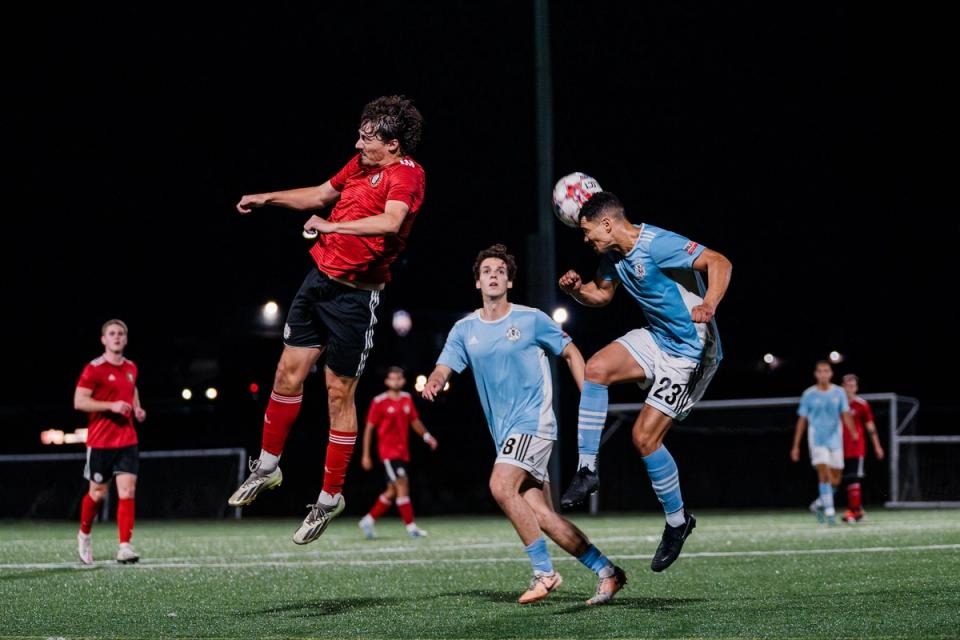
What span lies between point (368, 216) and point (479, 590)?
3231 mm

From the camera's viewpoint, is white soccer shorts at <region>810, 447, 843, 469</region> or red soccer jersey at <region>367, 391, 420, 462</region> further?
white soccer shorts at <region>810, 447, 843, 469</region>

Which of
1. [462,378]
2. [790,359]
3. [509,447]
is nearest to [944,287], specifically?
[790,359]

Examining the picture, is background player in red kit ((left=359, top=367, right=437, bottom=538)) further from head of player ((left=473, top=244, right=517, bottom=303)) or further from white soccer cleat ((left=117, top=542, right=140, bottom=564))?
head of player ((left=473, top=244, right=517, bottom=303))

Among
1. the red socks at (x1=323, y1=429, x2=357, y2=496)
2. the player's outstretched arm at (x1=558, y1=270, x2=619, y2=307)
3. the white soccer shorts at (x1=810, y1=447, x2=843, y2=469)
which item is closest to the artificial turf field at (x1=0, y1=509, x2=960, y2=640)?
the red socks at (x1=323, y1=429, x2=357, y2=496)

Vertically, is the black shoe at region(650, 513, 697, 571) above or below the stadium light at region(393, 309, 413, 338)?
above

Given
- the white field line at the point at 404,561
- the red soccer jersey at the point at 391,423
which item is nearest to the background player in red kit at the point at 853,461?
the white field line at the point at 404,561

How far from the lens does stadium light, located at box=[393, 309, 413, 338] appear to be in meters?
41.4

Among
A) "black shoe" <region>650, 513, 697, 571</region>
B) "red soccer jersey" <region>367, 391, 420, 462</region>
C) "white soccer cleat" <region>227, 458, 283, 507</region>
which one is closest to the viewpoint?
"white soccer cleat" <region>227, 458, 283, 507</region>

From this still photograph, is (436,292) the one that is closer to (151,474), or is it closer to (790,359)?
(790,359)

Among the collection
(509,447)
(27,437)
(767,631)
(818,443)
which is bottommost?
(27,437)

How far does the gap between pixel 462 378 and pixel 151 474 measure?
15.7m

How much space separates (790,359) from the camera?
4728cm

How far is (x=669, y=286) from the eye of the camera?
8.30 m

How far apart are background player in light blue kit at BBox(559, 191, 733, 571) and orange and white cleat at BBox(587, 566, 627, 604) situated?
0.97 ft
